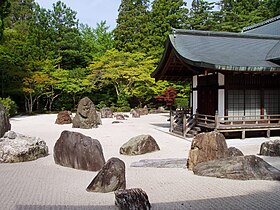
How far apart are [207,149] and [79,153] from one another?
3043 millimetres

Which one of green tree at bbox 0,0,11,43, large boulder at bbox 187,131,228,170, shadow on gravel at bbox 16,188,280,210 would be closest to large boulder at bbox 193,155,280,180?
large boulder at bbox 187,131,228,170

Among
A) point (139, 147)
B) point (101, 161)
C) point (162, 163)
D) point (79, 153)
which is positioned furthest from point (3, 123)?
point (162, 163)

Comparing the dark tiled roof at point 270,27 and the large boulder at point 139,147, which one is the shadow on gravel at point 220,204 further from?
the dark tiled roof at point 270,27

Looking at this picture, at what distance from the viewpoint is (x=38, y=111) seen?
2777 centimetres

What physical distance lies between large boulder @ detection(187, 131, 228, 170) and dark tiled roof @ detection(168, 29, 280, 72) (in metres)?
4.33

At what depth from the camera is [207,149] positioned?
6.93 m

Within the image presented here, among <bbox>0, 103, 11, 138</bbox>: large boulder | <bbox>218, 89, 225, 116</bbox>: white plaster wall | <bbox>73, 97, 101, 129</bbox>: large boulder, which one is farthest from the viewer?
<bbox>73, 97, 101, 129</bbox>: large boulder

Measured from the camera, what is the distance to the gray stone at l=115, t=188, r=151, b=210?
404cm

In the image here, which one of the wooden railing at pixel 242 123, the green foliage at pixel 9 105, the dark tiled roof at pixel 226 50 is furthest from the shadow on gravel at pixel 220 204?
the green foliage at pixel 9 105

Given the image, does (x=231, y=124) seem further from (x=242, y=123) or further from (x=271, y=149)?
(x=271, y=149)

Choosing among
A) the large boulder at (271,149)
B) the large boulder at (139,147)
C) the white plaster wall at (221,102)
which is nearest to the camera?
the large boulder at (271,149)

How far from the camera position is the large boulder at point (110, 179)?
5164mm

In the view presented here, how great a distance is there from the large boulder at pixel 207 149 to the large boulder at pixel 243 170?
0.59 meters

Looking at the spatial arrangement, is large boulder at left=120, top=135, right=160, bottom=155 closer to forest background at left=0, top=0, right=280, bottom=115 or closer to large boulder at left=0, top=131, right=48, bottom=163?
large boulder at left=0, top=131, right=48, bottom=163
